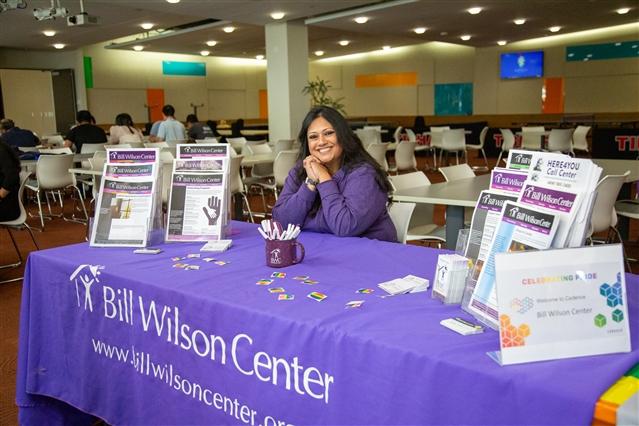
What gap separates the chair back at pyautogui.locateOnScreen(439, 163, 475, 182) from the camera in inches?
169

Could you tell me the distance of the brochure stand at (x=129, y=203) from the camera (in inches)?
89.1

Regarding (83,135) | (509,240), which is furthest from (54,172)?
(509,240)

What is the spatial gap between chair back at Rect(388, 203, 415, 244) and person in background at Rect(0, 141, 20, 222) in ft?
10.4

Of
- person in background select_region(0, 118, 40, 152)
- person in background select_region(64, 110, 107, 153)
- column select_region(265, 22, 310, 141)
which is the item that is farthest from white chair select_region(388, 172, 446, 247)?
column select_region(265, 22, 310, 141)

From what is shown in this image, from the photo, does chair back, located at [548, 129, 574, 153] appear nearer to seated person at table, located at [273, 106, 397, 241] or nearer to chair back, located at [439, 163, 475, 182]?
chair back, located at [439, 163, 475, 182]

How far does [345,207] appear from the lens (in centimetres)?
237

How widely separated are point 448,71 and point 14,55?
1213cm

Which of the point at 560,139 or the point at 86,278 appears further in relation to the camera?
the point at 560,139

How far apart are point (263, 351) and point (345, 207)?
3.21ft

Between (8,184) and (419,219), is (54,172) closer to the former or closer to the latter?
(8,184)

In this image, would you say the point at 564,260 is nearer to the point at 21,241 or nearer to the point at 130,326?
the point at 130,326

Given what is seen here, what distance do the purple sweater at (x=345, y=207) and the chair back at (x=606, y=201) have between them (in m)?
1.71

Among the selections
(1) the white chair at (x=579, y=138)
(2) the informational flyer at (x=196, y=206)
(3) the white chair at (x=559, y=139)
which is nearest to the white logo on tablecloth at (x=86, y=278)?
(2) the informational flyer at (x=196, y=206)

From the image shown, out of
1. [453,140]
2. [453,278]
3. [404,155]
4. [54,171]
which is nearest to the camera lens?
[453,278]
